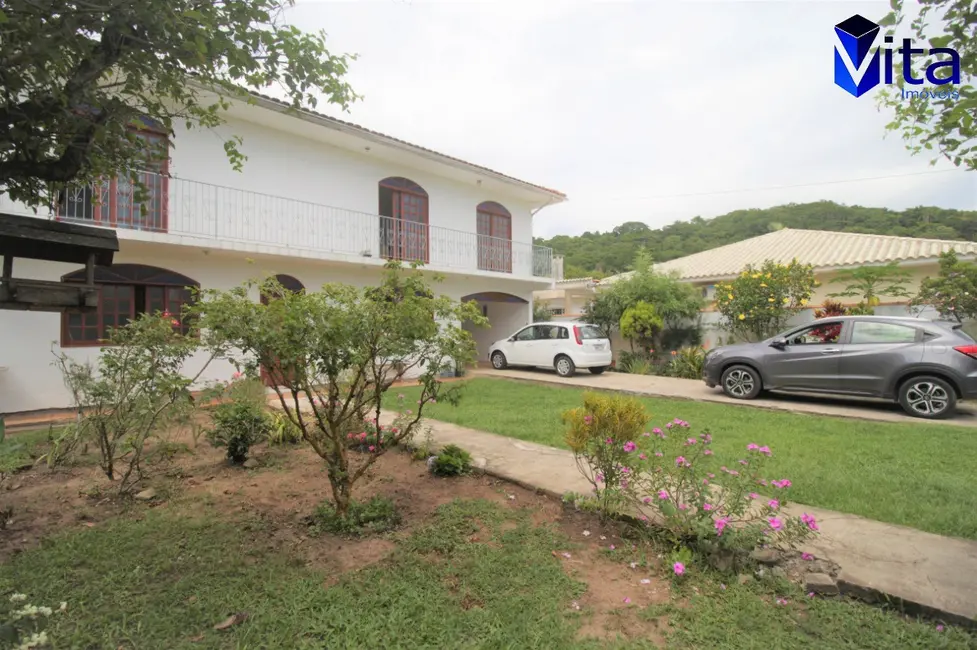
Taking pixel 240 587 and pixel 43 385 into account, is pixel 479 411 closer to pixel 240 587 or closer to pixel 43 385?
pixel 240 587

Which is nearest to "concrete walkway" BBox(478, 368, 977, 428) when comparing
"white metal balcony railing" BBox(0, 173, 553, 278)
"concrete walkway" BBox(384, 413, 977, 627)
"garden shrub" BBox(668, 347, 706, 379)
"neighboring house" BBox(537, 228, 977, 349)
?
"garden shrub" BBox(668, 347, 706, 379)

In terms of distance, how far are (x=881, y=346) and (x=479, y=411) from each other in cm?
647

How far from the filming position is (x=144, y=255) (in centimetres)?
883

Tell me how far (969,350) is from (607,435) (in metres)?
6.84

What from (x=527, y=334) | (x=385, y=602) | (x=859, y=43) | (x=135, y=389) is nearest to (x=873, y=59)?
(x=859, y=43)

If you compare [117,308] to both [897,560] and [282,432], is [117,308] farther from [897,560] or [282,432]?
[897,560]

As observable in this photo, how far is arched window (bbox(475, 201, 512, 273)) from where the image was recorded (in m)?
14.7

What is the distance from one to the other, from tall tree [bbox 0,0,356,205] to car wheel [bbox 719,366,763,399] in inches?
334

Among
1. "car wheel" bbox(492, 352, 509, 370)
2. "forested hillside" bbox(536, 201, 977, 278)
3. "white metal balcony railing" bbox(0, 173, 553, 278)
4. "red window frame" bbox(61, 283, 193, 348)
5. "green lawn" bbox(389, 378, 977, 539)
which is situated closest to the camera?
"green lawn" bbox(389, 378, 977, 539)

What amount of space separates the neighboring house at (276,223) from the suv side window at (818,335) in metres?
6.79

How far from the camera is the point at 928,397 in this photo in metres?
7.03

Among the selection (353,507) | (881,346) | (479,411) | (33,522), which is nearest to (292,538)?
(353,507)

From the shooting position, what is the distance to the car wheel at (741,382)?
862cm

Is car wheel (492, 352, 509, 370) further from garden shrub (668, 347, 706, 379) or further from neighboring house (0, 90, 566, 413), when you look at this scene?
garden shrub (668, 347, 706, 379)
